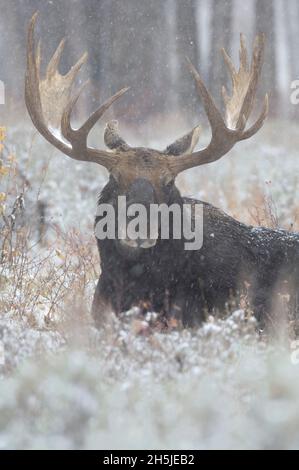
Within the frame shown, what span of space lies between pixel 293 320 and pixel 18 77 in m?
16.8

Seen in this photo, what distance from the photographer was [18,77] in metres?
22.9

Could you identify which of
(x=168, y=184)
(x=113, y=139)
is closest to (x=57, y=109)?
(x=113, y=139)

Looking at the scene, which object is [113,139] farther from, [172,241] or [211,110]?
[172,241]

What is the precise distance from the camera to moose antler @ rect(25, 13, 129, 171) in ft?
23.4

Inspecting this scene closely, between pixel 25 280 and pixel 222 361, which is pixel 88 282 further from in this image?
pixel 222 361

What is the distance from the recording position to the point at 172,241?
7094mm

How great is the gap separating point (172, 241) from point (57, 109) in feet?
4.91

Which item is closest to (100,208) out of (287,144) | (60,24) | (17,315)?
(17,315)

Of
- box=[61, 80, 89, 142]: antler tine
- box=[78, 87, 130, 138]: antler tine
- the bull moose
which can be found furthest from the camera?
box=[61, 80, 89, 142]: antler tine

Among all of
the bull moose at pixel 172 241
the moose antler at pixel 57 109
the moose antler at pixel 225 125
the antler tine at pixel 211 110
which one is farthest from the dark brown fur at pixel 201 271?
the antler tine at pixel 211 110

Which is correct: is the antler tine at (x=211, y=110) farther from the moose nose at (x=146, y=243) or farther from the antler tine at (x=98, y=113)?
the moose nose at (x=146, y=243)

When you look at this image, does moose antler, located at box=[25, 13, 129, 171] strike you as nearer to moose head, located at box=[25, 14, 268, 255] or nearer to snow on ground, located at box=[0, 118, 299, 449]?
moose head, located at box=[25, 14, 268, 255]

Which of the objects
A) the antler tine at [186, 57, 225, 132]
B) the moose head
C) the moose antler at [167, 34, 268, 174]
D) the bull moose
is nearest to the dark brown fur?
the bull moose

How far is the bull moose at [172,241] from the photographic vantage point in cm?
699
